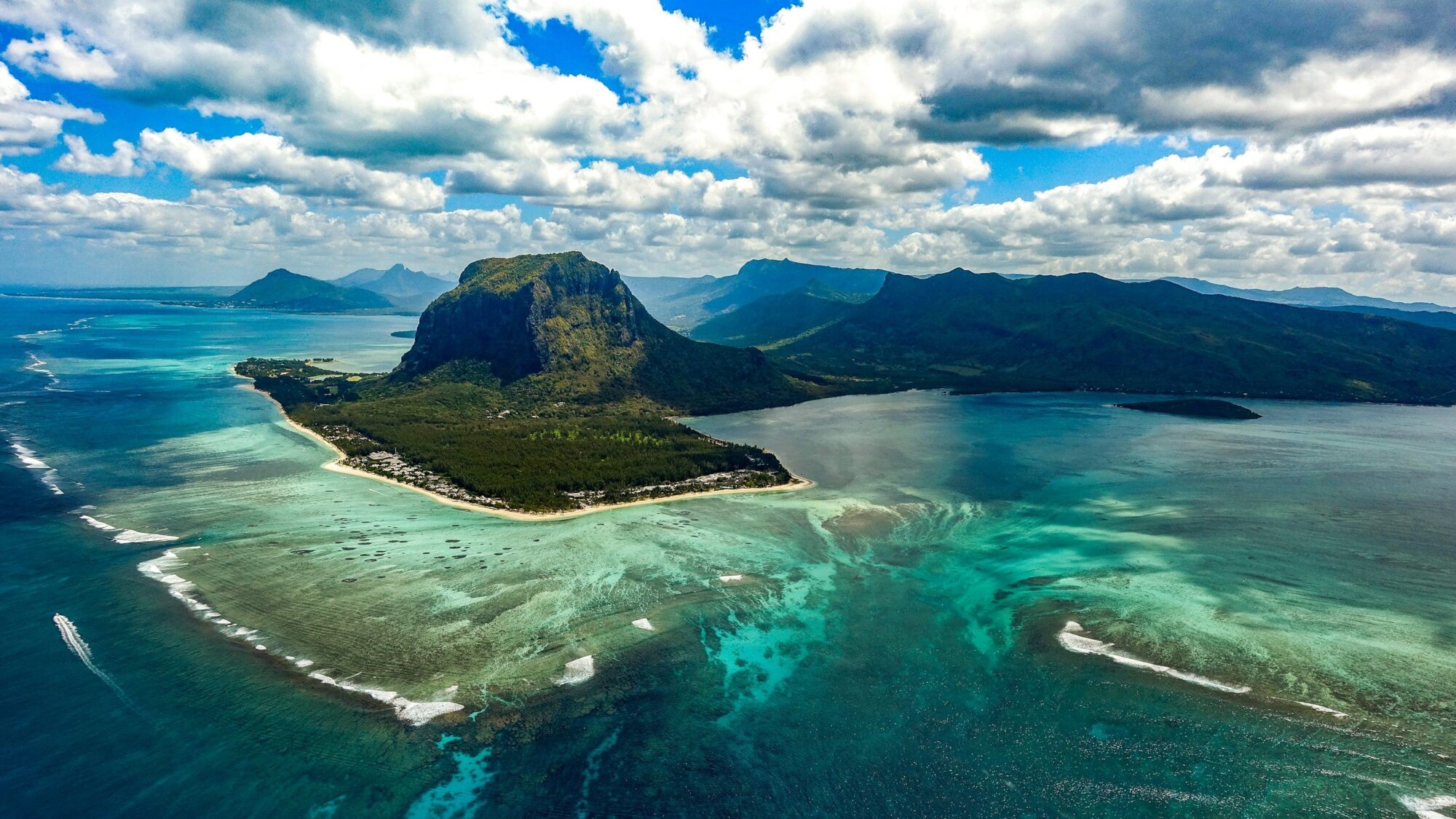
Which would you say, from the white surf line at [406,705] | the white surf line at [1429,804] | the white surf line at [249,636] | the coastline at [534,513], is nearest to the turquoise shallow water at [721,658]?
the white surf line at [1429,804]

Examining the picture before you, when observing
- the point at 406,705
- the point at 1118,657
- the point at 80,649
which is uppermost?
the point at 1118,657

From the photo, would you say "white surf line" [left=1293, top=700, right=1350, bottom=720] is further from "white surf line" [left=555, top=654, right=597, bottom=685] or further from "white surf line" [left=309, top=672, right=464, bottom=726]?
"white surf line" [left=309, top=672, right=464, bottom=726]

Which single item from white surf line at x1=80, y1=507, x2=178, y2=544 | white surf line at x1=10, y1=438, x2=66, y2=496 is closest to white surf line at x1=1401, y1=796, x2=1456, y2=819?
white surf line at x1=80, y1=507, x2=178, y2=544

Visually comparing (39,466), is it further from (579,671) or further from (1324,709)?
(1324,709)

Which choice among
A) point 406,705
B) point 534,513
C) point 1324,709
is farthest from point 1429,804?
point 534,513

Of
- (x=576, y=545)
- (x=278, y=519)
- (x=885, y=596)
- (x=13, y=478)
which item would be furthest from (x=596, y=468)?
(x=13, y=478)

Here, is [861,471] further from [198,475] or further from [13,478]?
[13,478]
